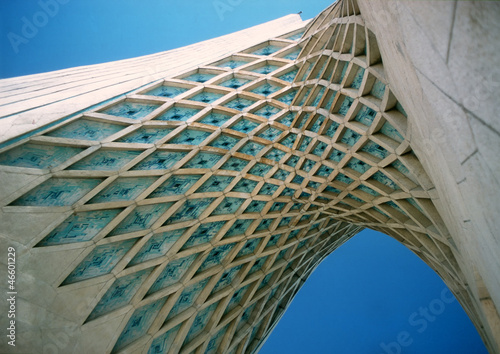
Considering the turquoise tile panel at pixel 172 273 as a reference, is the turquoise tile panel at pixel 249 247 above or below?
above

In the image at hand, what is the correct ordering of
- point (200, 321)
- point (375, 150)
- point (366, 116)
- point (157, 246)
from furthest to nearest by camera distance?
1. point (200, 321)
2. point (157, 246)
3. point (375, 150)
4. point (366, 116)

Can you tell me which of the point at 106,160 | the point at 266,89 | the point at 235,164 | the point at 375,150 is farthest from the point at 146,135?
the point at 375,150

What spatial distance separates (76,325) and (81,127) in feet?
14.3

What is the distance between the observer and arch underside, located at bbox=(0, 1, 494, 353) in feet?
25.3

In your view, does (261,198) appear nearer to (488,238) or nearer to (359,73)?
(359,73)

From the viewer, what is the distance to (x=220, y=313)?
455 inches

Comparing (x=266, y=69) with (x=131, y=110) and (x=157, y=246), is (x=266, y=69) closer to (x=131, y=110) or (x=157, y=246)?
(x=131, y=110)

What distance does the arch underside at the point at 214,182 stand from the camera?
7721 mm

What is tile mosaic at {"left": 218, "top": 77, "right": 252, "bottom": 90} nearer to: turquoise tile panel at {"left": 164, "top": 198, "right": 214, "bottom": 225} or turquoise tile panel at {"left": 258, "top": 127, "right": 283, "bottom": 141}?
turquoise tile panel at {"left": 258, "top": 127, "right": 283, "bottom": 141}

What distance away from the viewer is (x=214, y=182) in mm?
9984

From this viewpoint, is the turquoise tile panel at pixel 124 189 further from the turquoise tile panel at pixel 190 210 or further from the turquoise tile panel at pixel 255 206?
the turquoise tile panel at pixel 255 206

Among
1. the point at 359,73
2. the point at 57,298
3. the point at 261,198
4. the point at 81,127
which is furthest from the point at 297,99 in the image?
the point at 57,298

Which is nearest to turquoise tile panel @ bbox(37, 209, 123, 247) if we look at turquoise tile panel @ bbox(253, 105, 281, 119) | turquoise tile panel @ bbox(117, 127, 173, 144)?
turquoise tile panel @ bbox(117, 127, 173, 144)

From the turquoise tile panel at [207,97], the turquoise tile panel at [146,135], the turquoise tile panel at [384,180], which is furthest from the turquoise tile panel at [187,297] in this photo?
the turquoise tile panel at [384,180]
